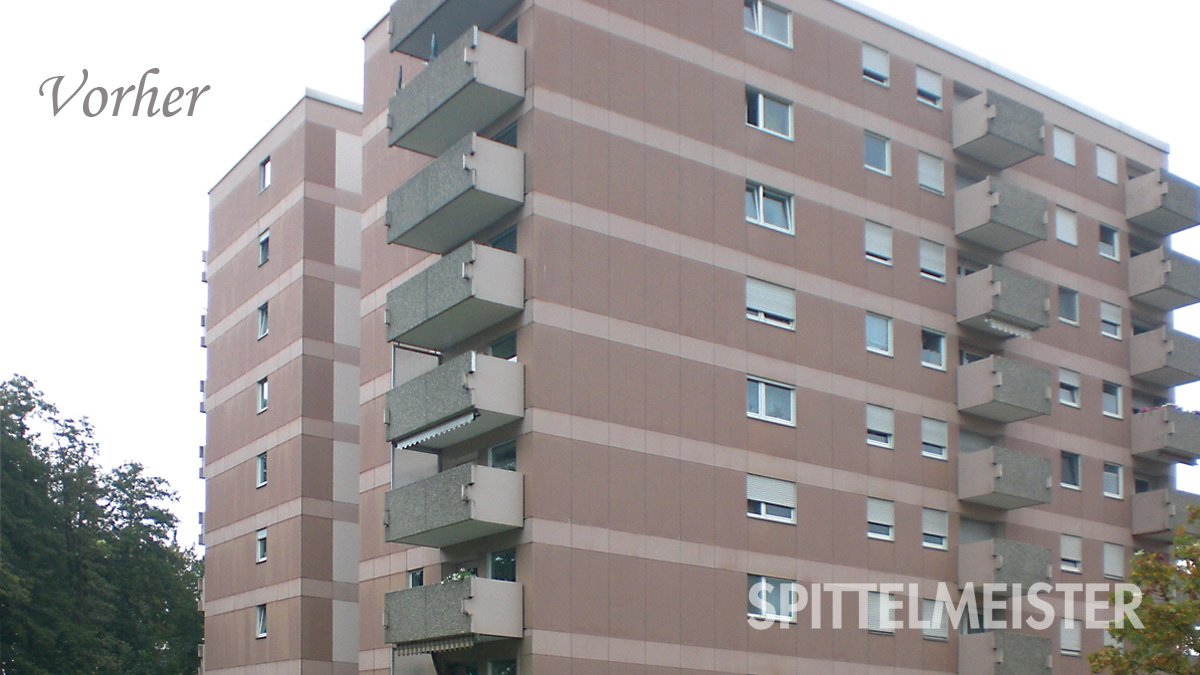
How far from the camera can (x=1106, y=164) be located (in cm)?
4625

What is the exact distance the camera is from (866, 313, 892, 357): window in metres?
37.9

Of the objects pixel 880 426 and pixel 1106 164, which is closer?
pixel 880 426

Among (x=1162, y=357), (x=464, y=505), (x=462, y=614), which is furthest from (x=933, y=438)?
(x=462, y=614)

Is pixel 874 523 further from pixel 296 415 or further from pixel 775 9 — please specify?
pixel 296 415

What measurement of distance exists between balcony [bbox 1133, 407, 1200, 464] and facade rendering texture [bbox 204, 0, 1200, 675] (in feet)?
0.30

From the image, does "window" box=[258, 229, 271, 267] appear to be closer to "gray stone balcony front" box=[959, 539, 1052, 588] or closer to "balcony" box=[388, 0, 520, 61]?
"balcony" box=[388, 0, 520, 61]

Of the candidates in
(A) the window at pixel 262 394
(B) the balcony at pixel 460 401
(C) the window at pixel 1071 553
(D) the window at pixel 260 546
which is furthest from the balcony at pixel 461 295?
(C) the window at pixel 1071 553

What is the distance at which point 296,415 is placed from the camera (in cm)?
4303

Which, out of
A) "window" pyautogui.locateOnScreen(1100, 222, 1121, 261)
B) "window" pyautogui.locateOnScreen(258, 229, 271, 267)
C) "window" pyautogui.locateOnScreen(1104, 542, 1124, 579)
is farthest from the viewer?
"window" pyautogui.locateOnScreen(258, 229, 271, 267)

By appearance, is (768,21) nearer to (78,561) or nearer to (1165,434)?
(1165,434)

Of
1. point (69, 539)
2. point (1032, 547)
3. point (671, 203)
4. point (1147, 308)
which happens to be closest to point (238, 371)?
point (69, 539)

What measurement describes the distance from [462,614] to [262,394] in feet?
57.9

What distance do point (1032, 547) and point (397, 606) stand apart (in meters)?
16.5

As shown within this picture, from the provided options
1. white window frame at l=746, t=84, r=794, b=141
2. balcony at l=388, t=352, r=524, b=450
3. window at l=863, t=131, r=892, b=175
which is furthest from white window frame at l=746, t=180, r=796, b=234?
balcony at l=388, t=352, r=524, b=450
